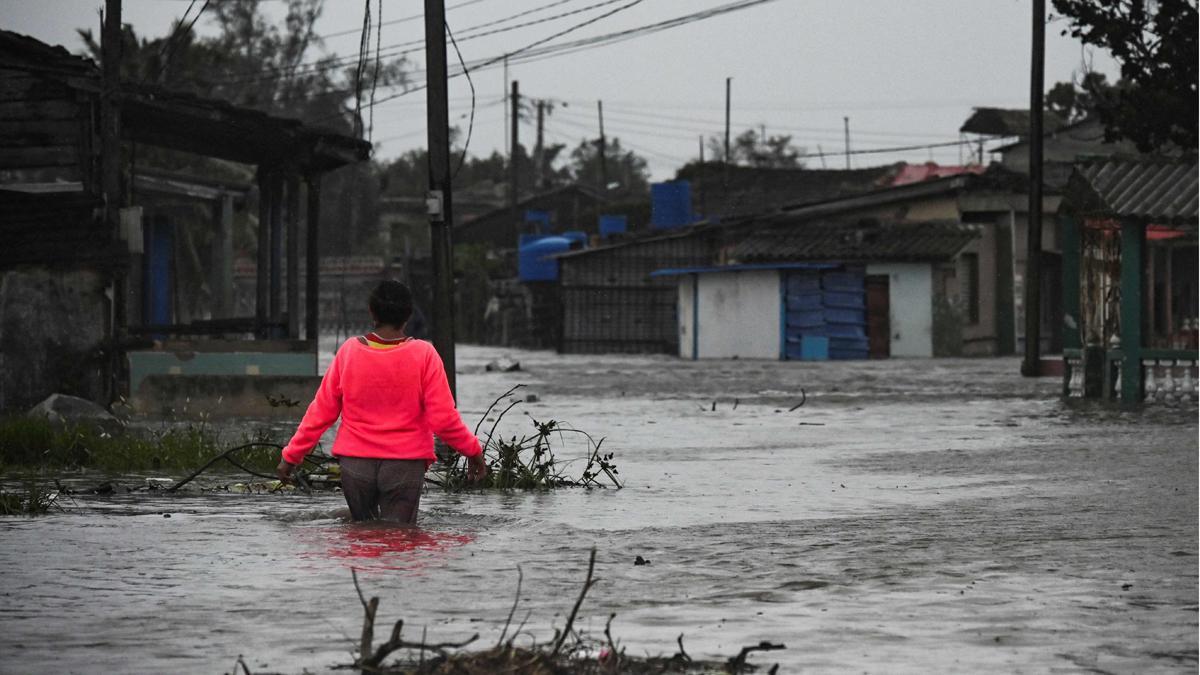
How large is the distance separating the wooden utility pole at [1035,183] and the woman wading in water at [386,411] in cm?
2384

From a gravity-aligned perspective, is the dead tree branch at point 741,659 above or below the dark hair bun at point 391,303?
below

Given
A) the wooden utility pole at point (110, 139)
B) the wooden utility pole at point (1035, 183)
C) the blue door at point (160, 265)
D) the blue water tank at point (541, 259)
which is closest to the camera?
the wooden utility pole at point (110, 139)

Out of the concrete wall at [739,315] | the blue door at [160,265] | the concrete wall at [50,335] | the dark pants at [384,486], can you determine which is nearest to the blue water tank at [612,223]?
the concrete wall at [739,315]

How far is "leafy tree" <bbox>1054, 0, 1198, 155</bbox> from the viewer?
2458 centimetres

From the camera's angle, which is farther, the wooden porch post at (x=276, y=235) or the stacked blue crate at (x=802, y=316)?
the stacked blue crate at (x=802, y=316)

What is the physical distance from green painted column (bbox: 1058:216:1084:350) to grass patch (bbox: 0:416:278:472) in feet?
50.0

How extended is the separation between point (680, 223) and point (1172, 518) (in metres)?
50.2

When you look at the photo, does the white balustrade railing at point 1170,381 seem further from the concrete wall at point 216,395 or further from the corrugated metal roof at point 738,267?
the corrugated metal roof at point 738,267

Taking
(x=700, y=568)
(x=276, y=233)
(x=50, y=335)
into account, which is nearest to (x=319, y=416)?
(x=700, y=568)

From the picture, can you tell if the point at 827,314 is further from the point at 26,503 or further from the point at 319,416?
the point at 319,416

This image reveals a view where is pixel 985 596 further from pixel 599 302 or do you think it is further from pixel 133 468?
pixel 599 302

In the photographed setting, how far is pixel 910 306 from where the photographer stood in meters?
48.7

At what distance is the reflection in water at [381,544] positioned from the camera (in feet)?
27.1

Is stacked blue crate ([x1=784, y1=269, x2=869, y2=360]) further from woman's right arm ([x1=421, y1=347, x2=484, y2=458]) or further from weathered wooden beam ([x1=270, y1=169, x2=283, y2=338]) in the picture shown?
woman's right arm ([x1=421, y1=347, x2=484, y2=458])
